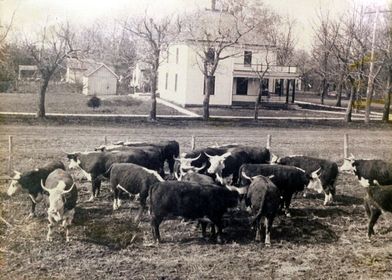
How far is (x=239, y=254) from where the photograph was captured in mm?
6074

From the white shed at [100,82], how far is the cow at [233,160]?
7379 millimetres

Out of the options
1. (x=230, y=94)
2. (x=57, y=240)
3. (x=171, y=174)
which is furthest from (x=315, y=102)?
(x=57, y=240)

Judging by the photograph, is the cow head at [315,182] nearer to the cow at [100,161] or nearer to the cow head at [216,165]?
the cow head at [216,165]

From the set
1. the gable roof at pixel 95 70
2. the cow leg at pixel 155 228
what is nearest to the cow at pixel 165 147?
the cow leg at pixel 155 228

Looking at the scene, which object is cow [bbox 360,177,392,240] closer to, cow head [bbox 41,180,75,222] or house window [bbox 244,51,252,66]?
cow head [bbox 41,180,75,222]

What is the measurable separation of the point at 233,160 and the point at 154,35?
7.31m

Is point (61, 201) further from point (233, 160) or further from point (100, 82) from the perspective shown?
point (100, 82)

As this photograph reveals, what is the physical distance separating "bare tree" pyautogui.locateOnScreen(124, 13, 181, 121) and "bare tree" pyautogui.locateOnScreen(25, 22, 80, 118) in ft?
6.42

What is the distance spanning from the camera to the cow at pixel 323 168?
352 inches

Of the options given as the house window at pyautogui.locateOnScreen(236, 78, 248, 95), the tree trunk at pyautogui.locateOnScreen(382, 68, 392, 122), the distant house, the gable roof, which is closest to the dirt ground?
the tree trunk at pyautogui.locateOnScreen(382, 68, 392, 122)

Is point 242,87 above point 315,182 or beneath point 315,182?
above

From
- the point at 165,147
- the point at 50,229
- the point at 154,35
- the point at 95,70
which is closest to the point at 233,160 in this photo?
the point at 165,147

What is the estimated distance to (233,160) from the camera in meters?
9.52

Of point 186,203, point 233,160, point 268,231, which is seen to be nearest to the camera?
point 186,203
